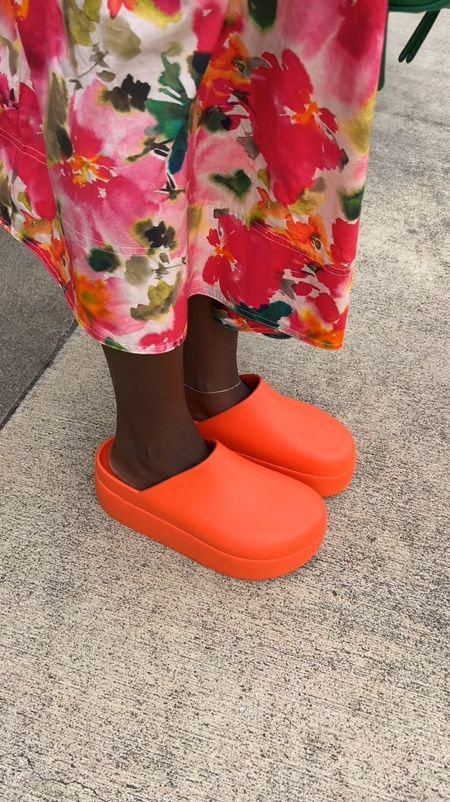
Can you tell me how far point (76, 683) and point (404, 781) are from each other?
353mm

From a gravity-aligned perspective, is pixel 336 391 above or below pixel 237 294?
below

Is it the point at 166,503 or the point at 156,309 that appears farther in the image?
the point at 166,503

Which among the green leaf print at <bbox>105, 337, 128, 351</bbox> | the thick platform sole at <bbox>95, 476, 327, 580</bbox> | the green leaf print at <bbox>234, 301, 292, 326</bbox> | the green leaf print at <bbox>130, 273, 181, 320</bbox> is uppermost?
the green leaf print at <bbox>130, 273, 181, 320</bbox>

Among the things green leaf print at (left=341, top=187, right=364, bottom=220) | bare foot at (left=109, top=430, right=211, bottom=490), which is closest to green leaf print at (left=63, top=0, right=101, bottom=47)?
green leaf print at (left=341, top=187, right=364, bottom=220)

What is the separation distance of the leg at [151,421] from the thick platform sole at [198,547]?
42mm

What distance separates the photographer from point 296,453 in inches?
34.9

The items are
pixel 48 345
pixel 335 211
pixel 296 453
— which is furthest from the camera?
pixel 48 345

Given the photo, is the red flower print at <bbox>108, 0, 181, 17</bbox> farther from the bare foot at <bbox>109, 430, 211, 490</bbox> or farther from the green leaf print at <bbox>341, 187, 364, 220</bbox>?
the bare foot at <bbox>109, 430, 211, 490</bbox>

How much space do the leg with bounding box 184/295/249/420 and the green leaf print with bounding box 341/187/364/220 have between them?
224mm

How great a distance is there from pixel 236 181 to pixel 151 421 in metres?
0.28

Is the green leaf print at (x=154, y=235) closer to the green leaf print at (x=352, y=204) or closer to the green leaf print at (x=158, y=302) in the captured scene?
the green leaf print at (x=158, y=302)

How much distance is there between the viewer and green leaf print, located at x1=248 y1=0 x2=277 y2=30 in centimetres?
53

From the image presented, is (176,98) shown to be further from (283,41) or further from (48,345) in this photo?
(48,345)

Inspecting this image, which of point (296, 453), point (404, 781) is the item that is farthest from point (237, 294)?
point (404, 781)
